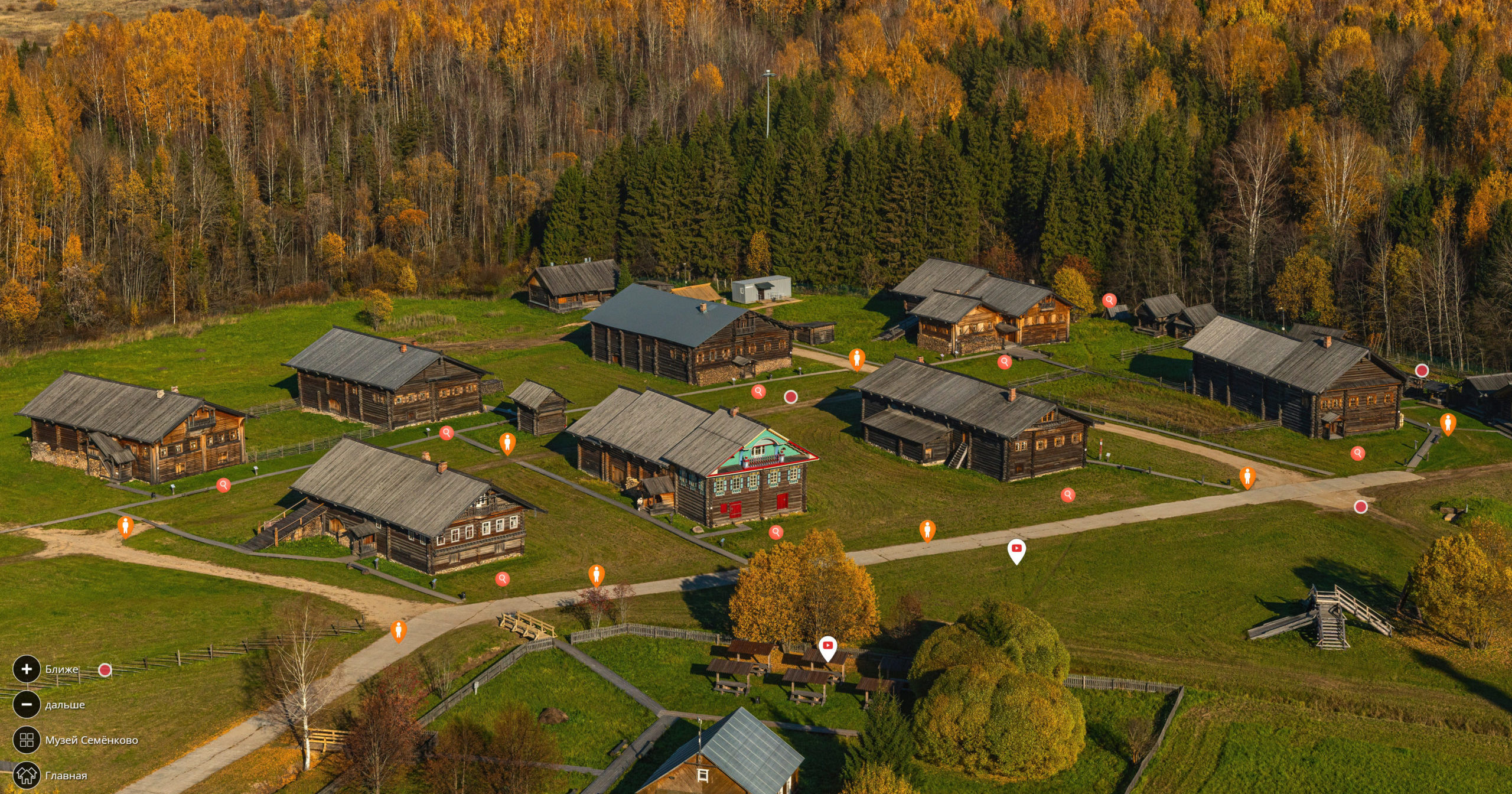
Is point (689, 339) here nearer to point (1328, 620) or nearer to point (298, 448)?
point (298, 448)

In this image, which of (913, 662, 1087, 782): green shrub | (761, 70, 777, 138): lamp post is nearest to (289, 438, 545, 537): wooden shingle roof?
(913, 662, 1087, 782): green shrub

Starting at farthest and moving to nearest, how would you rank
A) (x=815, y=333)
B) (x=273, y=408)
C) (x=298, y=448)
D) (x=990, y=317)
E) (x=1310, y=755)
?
(x=815, y=333) < (x=990, y=317) < (x=273, y=408) < (x=298, y=448) < (x=1310, y=755)

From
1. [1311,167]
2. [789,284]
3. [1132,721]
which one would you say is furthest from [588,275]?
[1132,721]

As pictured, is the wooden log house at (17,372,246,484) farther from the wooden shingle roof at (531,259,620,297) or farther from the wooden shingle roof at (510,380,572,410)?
the wooden shingle roof at (531,259,620,297)

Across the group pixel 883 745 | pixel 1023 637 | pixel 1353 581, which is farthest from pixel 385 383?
pixel 1353 581

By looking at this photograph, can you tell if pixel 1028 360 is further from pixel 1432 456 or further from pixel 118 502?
pixel 118 502
